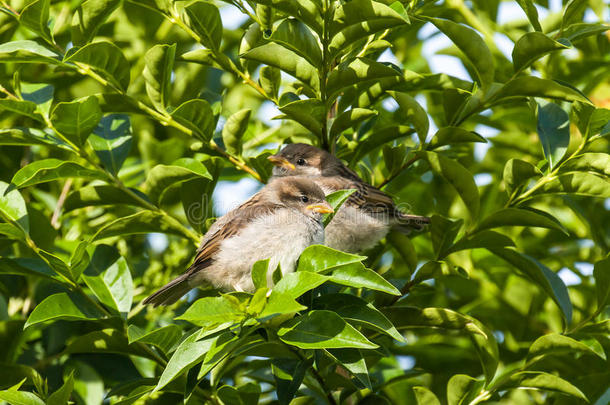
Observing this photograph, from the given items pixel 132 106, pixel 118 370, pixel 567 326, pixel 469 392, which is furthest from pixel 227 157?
Answer: pixel 567 326

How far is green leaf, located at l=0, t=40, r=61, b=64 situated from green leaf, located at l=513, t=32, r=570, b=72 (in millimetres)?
1802

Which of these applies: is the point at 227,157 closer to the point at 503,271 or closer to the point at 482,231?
the point at 482,231

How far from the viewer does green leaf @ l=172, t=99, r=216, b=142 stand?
283 centimetres

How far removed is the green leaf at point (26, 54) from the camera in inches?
109

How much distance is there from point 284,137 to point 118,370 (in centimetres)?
142

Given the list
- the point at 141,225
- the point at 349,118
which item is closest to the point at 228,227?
the point at 141,225

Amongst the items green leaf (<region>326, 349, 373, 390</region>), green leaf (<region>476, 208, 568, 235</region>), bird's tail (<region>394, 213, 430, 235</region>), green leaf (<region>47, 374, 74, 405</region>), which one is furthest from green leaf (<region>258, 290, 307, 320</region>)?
bird's tail (<region>394, 213, 430, 235</region>)

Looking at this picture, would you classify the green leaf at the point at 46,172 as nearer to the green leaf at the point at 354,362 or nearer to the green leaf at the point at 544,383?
the green leaf at the point at 354,362

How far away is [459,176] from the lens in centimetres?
289

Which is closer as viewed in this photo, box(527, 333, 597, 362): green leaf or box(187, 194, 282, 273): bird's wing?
box(527, 333, 597, 362): green leaf

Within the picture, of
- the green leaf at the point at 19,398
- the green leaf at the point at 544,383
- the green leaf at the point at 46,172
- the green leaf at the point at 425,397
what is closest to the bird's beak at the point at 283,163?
the green leaf at the point at 46,172

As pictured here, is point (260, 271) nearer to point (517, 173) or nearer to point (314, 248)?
point (314, 248)

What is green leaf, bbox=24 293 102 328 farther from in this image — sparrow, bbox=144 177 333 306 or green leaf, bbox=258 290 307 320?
green leaf, bbox=258 290 307 320

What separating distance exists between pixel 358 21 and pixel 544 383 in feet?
4.93
